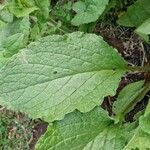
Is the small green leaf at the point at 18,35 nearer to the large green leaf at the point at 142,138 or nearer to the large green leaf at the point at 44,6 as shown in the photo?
the large green leaf at the point at 44,6

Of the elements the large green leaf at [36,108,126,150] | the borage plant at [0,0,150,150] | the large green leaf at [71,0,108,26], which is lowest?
the large green leaf at [36,108,126,150]

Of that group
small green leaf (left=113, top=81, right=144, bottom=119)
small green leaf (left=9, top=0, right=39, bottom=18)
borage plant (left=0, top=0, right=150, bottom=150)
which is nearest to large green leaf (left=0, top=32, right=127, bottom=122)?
borage plant (left=0, top=0, right=150, bottom=150)

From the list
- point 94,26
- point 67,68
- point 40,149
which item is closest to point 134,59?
point 94,26

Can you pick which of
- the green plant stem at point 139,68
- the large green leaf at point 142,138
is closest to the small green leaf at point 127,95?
the green plant stem at point 139,68

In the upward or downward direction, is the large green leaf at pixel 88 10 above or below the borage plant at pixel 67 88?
above

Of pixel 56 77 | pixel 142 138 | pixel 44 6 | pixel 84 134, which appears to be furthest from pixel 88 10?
pixel 142 138

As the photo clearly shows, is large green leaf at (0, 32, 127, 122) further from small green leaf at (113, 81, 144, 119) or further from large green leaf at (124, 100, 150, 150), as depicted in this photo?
small green leaf at (113, 81, 144, 119)

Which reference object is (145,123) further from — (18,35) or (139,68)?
(18,35)
